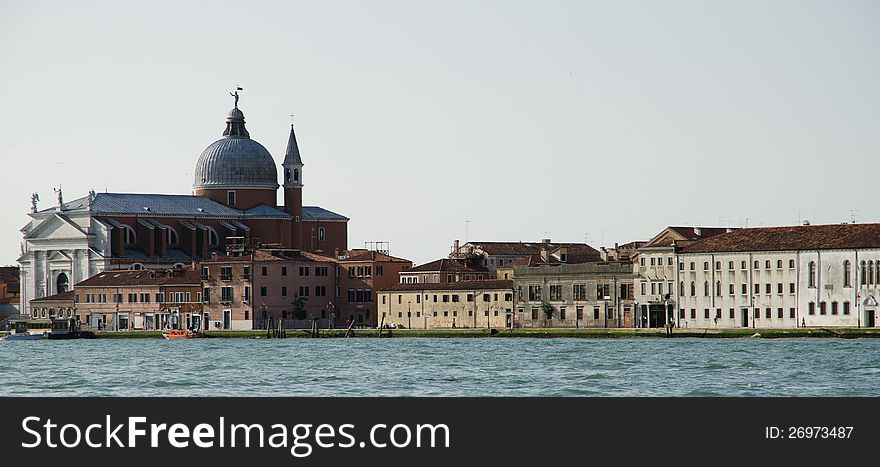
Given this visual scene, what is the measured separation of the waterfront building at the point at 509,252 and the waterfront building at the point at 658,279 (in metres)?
10.5

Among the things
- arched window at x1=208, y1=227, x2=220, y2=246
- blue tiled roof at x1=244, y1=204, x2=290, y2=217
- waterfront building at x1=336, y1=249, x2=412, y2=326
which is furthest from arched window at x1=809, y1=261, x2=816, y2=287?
blue tiled roof at x1=244, y1=204, x2=290, y2=217

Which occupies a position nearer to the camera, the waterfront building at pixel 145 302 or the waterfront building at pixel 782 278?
the waterfront building at pixel 782 278

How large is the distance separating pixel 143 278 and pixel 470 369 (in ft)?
162

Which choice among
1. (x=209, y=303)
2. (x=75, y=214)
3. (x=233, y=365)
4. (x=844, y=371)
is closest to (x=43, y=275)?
(x=75, y=214)

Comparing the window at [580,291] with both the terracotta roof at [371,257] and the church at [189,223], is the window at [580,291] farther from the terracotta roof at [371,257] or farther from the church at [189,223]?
the church at [189,223]

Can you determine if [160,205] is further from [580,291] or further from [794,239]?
[794,239]

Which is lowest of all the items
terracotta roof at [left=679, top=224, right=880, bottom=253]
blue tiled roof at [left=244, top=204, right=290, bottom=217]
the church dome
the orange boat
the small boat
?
the small boat

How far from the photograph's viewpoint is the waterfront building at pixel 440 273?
295 ft

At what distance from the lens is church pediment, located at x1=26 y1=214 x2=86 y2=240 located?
101188mm

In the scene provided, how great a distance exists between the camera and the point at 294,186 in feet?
363

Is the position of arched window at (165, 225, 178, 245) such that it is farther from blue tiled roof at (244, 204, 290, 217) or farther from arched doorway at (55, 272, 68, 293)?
arched doorway at (55, 272, 68, 293)

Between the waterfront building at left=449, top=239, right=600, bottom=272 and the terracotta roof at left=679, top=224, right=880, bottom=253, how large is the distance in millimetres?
13929

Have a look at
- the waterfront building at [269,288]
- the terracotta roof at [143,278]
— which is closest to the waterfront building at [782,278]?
the waterfront building at [269,288]
